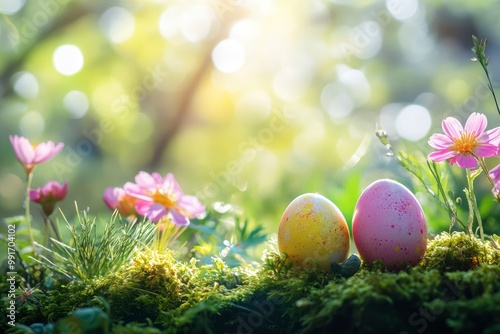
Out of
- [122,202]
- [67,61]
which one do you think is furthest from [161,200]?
[67,61]

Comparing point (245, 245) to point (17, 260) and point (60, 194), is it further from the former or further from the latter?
point (17, 260)

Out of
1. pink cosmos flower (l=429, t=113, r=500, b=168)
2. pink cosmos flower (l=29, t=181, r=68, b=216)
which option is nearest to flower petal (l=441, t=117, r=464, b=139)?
pink cosmos flower (l=429, t=113, r=500, b=168)

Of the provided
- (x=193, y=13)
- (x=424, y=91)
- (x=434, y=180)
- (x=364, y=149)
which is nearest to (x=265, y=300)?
(x=434, y=180)

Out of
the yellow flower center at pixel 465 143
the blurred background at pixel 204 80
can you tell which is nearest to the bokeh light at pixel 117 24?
the blurred background at pixel 204 80

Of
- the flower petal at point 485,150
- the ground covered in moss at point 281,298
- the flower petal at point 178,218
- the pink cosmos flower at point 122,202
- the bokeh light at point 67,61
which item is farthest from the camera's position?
the bokeh light at point 67,61

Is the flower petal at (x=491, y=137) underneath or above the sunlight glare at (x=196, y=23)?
underneath

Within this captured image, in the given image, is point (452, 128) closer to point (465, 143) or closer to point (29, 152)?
point (465, 143)

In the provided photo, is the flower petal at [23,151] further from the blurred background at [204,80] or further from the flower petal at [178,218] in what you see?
the blurred background at [204,80]
